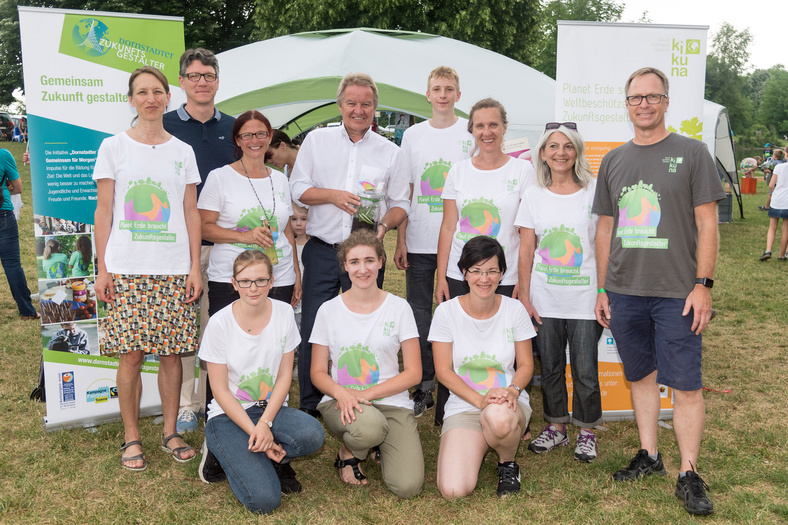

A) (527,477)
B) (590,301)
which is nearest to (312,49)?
(590,301)

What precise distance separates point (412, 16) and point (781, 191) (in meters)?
10.7

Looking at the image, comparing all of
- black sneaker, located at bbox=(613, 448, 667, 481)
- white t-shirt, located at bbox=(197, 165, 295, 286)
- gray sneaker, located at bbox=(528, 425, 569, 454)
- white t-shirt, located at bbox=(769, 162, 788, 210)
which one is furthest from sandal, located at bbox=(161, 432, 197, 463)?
white t-shirt, located at bbox=(769, 162, 788, 210)

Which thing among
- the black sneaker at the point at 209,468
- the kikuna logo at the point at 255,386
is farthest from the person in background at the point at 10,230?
the kikuna logo at the point at 255,386

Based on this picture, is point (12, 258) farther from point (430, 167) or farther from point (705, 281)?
point (705, 281)

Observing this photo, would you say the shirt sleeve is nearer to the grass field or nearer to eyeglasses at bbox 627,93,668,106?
the grass field

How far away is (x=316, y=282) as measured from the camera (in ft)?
12.0

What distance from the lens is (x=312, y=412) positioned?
148 inches


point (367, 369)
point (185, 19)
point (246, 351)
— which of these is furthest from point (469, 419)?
point (185, 19)

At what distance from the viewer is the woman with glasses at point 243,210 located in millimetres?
3256

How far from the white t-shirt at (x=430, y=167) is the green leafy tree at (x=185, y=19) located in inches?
707

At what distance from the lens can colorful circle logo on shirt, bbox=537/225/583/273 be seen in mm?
3221

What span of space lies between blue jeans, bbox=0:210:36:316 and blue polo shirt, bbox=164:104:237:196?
10.7 ft

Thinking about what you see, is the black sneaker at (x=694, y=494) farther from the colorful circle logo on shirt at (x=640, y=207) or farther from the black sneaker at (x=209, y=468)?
the black sneaker at (x=209, y=468)

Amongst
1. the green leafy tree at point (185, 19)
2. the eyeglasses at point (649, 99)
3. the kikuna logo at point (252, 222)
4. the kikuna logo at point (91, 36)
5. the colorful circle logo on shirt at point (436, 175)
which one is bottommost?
the kikuna logo at point (252, 222)
